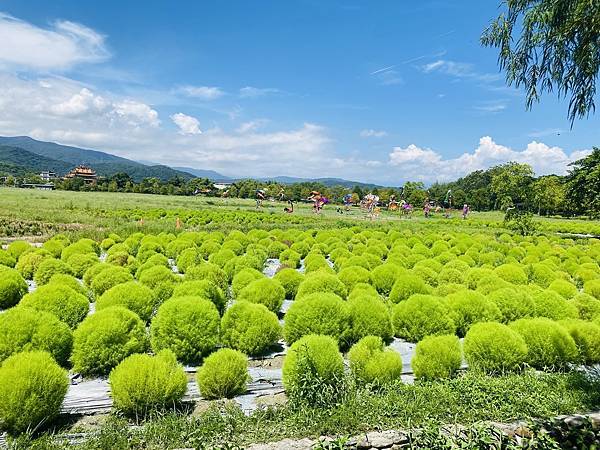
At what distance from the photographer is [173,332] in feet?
20.5

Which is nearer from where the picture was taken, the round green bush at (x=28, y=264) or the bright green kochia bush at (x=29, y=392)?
the bright green kochia bush at (x=29, y=392)

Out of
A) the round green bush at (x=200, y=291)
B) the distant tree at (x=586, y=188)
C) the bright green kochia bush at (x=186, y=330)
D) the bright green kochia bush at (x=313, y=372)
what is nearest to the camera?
the bright green kochia bush at (x=313, y=372)

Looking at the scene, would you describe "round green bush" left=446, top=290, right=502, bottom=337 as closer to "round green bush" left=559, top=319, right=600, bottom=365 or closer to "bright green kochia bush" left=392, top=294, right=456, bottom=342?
"bright green kochia bush" left=392, top=294, right=456, bottom=342

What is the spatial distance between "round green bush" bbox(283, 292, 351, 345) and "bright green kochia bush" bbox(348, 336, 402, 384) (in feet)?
3.76

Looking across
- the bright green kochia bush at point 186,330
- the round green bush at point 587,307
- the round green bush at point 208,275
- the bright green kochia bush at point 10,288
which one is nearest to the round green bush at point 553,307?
the round green bush at point 587,307

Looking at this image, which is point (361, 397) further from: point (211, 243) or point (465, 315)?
point (211, 243)

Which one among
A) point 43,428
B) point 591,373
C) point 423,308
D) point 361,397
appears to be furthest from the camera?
point 423,308

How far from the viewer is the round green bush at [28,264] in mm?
10883

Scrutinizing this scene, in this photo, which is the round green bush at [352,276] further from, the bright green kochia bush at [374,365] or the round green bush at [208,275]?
the bright green kochia bush at [374,365]

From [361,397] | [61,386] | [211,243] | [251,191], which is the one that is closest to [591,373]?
[361,397]

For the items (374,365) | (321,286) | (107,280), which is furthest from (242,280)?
(374,365)

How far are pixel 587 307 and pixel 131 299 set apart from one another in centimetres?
855

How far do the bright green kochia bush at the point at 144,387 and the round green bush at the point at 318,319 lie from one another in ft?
7.89

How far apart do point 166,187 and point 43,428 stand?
9092 cm
